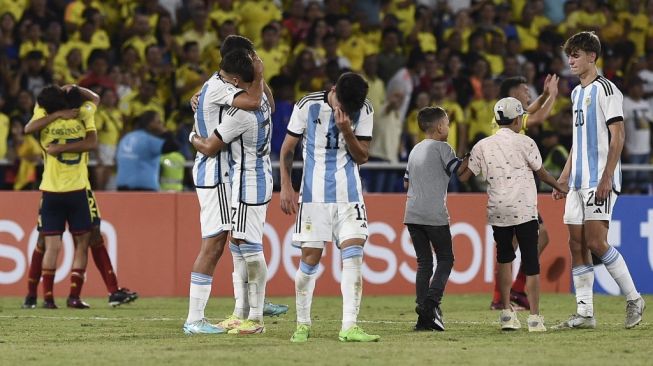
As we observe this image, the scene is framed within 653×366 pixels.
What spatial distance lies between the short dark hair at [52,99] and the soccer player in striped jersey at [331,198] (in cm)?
475

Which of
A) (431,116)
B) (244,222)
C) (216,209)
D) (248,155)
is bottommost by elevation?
(244,222)

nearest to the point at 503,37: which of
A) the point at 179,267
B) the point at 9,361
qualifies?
the point at 179,267

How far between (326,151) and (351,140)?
287 millimetres

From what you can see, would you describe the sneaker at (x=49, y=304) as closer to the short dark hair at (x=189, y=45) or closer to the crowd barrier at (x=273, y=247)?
the crowd barrier at (x=273, y=247)

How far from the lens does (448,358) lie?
9523mm

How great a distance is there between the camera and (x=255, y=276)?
1141 centimetres

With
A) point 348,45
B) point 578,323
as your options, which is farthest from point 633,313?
point 348,45

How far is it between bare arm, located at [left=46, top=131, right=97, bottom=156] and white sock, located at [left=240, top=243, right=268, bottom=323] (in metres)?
3.90

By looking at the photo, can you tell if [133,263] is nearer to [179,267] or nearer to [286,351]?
[179,267]

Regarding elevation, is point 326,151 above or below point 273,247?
above

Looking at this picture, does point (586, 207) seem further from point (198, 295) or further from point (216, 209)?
point (198, 295)

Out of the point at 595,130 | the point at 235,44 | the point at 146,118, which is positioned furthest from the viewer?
the point at 146,118

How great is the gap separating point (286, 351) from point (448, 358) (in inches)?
48.0

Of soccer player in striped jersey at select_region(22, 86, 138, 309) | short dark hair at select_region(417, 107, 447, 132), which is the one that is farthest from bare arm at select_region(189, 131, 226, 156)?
soccer player in striped jersey at select_region(22, 86, 138, 309)
